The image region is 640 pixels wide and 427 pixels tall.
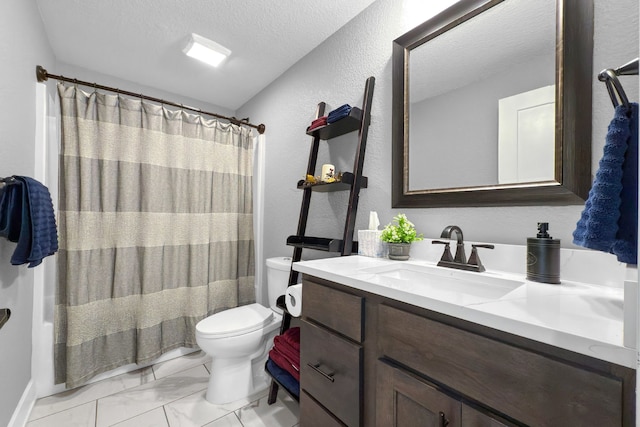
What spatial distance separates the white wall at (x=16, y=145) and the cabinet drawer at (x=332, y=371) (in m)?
1.33

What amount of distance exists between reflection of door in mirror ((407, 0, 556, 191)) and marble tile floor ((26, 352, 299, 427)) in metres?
1.54

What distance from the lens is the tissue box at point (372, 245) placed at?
133 cm

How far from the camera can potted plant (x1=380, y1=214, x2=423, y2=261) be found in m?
1.24

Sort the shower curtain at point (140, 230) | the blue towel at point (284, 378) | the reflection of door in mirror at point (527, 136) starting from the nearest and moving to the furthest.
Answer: the reflection of door in mirror at point (527, 136)
the blue towel at point (284, 378)
the shower curtain at point (140, 230)

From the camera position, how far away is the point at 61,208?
5.74ft

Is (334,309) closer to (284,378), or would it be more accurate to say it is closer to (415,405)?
(415,405)

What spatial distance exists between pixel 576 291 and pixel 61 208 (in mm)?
→ 2607

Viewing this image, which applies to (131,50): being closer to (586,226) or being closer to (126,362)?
(126,362)

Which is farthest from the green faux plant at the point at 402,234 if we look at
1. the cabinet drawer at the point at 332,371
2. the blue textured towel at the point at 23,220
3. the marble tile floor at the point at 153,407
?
the blue textured towel at the point at 23,220

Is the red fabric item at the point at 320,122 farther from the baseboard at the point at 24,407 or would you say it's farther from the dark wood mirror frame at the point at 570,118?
the baseboard at the point at 24,407

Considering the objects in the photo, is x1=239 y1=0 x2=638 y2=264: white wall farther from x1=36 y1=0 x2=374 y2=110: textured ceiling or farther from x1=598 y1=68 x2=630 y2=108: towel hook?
x1=598 y1=68 x2=630 y2=108: towel hook

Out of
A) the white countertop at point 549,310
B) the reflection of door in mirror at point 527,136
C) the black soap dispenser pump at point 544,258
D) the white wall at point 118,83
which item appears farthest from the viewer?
the white wall at point 118,83

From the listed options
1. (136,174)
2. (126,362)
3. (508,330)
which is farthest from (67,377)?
(508,330)

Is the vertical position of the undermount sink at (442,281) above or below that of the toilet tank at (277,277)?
above
